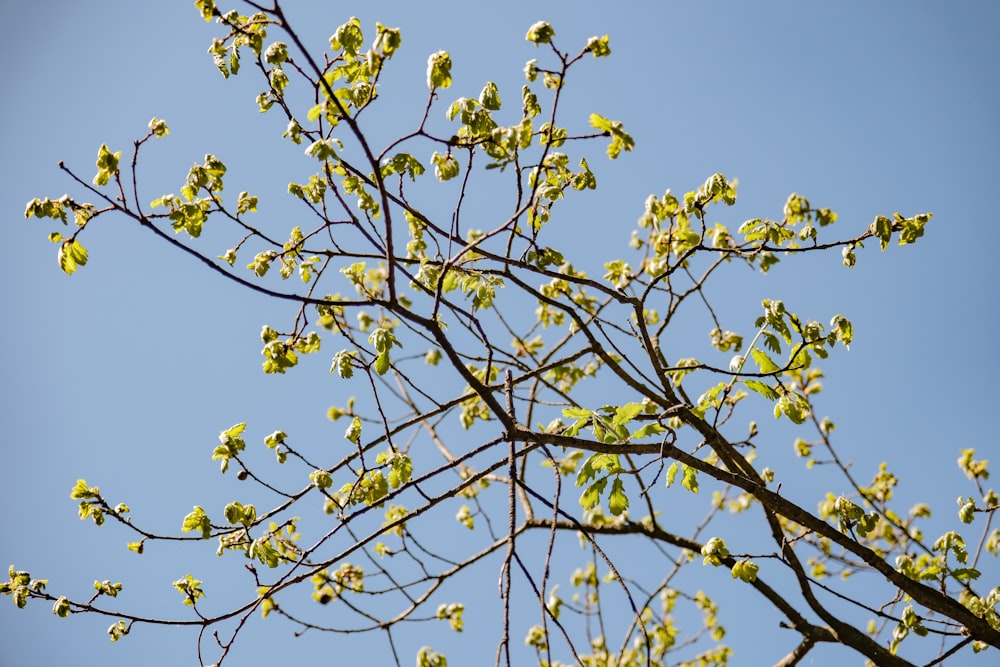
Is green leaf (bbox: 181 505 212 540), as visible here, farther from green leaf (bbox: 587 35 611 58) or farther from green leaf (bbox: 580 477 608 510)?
green leaf (bbox: 587 35 611 58)

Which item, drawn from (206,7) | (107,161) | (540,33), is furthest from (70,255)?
(540,33)

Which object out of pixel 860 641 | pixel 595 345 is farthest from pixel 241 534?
pixel 860 641

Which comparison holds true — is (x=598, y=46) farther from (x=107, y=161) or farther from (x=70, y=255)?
(x=70, y=255)

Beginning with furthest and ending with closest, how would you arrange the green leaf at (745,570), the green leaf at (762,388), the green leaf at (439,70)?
the green leaf at (745,570), the green leaf at (762,388), the green leaf at (439,70)

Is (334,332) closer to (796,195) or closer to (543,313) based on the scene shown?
(543,313)

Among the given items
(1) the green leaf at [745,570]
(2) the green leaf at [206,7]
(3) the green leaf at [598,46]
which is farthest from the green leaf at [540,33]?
(1) the green leaf at [745,570]

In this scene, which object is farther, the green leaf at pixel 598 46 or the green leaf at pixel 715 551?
the green leaf at pixel 715 551

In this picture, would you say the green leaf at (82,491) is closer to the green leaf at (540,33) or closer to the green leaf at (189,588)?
the green leaf at (189,588)

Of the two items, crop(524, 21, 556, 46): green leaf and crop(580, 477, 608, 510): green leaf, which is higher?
crop(524, 21, 556, 46): green leaf

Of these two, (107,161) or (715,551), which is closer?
(107,161)

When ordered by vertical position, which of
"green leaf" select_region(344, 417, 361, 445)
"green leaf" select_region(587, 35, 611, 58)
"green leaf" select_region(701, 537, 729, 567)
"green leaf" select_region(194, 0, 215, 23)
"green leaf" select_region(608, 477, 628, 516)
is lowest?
"green leaf" select_region(701, 537, 729, 567)

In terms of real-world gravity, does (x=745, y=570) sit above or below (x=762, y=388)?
below

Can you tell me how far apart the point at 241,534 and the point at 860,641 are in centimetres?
337

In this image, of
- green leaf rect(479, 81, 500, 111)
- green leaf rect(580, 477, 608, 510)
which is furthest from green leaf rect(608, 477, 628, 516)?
green leaf rect(479, 81, 500, 111)
